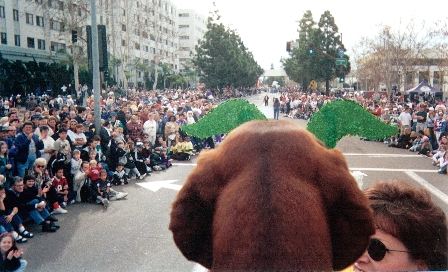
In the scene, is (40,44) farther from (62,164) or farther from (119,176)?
(62,164)

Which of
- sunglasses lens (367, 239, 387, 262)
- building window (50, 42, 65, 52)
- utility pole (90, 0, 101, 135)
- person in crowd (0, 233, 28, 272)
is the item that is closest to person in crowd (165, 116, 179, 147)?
utility pole (90, 0, 101, 135)

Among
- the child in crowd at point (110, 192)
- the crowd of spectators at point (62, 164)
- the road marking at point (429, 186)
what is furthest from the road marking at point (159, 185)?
the road marking at point (429, 186)

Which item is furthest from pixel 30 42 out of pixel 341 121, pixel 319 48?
pixel 341 121

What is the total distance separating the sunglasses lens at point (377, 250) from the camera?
1.60m

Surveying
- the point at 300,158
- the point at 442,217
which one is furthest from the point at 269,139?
the point at 442,217

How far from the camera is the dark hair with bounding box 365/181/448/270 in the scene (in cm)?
156

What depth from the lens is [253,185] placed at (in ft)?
3.93

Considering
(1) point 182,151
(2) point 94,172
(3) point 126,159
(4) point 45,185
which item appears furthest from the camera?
(1) point 182,151

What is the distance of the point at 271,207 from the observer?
3.83 ft

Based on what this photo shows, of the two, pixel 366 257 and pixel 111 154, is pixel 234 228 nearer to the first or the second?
pixel 366 257

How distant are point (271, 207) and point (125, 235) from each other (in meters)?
5.81

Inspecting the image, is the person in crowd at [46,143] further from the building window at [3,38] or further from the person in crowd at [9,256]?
the building window at [3,38]

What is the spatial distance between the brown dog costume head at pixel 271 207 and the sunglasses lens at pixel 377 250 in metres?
0.36

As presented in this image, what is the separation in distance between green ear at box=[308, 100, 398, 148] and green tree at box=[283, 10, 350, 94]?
136ft
